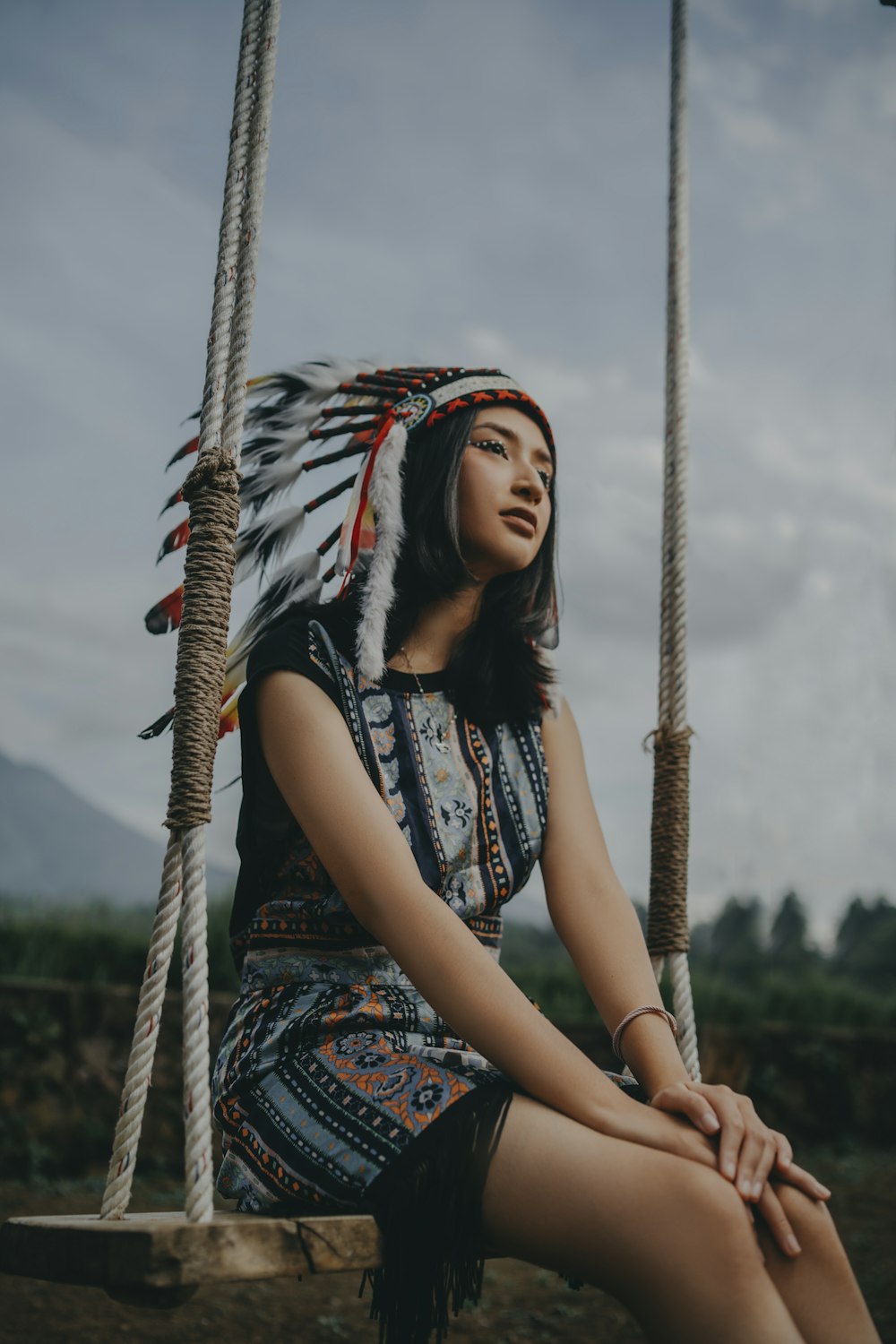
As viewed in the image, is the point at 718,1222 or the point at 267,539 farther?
the point at 267,539

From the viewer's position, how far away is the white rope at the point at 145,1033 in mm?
1494

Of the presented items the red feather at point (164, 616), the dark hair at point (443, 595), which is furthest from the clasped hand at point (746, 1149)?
the red feather at point (164, 616)

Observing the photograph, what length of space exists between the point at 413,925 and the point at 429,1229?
40 centimetres

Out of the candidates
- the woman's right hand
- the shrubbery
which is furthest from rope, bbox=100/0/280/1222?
the shrubbery

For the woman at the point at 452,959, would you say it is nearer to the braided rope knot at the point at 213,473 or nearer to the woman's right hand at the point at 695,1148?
the woman's right hand at the point at 695,1148

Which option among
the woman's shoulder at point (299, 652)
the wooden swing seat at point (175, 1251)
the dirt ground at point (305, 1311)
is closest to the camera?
the wooden swing seat at point (175, 1251)

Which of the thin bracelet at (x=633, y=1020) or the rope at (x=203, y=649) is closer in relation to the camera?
the rope at (x=203, y=649)

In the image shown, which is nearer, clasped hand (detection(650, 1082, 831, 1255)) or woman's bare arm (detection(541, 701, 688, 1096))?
clasped hand (detection(650, 1082, 831, 1255))

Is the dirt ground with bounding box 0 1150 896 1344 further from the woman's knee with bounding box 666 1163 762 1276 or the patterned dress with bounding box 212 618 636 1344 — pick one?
the woman's knee with bounding box 666 1163 762 1276

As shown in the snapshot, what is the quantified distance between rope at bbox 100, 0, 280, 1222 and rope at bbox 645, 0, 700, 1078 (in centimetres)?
104

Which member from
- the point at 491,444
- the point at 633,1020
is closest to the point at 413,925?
the point at 633,1020

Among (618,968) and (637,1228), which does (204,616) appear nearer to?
(618,968)

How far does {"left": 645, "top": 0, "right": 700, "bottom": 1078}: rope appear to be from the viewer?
2330 millimetres

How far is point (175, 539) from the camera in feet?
7.53
